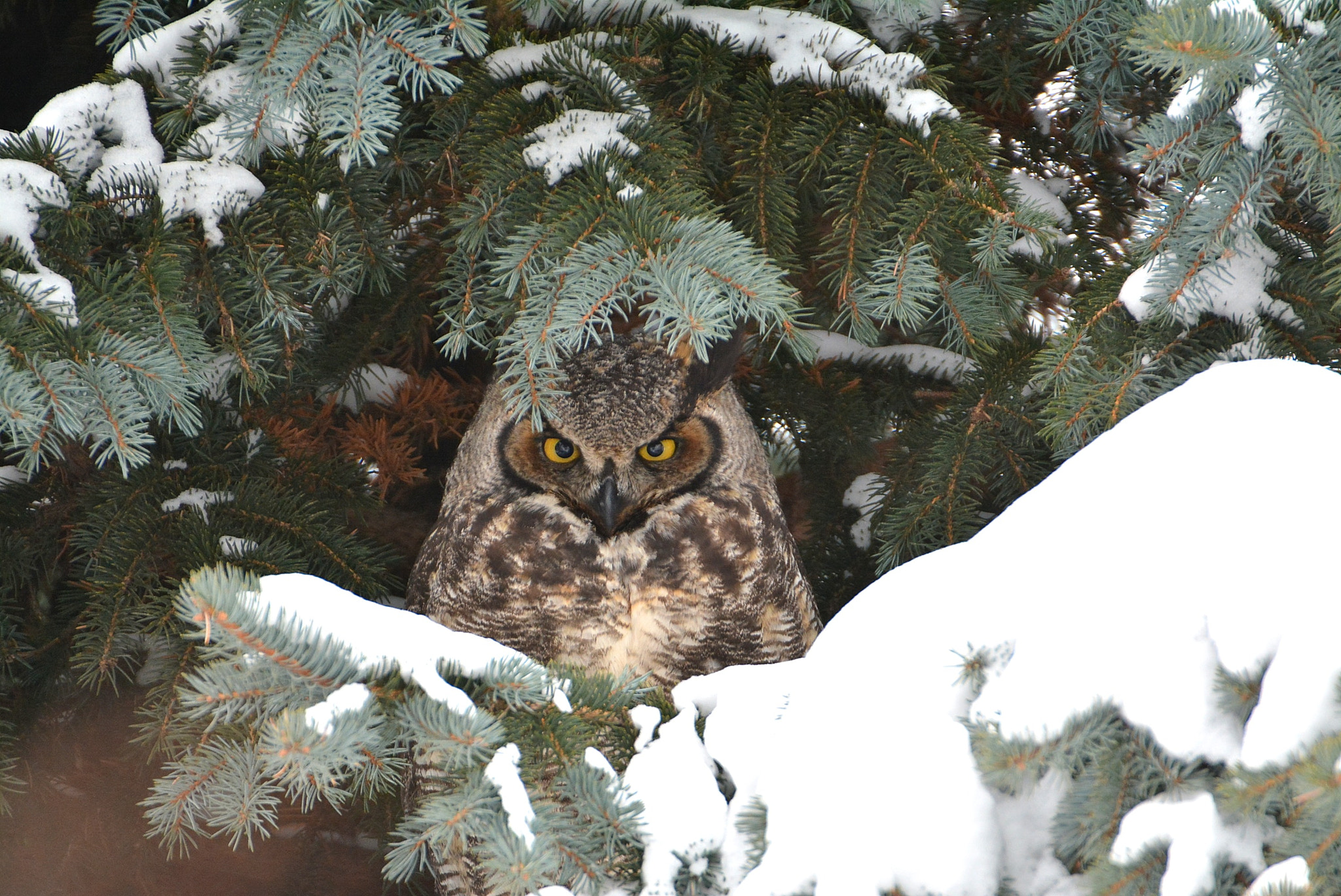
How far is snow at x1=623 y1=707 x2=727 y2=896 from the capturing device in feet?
3.10

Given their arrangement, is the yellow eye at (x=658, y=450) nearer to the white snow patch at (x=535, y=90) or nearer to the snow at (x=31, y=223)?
the white snow patch at (x=535, y=90)

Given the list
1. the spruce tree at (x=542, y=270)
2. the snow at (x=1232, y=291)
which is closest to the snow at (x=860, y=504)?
the spruce tree at (x=542, y=270)

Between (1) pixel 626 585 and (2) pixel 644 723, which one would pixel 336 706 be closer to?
(2) pixel 644 723

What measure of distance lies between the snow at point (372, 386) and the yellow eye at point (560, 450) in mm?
431

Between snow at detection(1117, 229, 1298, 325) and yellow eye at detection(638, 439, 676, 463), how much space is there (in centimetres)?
70

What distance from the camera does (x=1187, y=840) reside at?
2.44 feet

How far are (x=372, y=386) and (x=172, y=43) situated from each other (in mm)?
686

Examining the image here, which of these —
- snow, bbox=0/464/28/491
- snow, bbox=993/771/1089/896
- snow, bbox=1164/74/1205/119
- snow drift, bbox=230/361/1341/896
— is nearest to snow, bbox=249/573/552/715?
snow drift, bbox=230/361/1341/896

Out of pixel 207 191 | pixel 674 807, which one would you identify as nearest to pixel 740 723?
pixel 674 807

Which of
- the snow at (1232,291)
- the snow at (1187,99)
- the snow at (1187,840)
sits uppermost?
the snow at (1187,99)

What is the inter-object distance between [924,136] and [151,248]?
1.09 meters

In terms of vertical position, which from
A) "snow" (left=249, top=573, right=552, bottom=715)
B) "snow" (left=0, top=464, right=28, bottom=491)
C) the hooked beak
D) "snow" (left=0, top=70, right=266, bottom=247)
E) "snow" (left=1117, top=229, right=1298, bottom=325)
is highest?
"snow" (left=1117, top=229, right=1298, bottom=325)

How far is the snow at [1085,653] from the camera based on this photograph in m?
0.75

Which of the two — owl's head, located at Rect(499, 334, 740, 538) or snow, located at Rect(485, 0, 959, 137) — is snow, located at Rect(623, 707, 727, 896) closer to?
owl's head, located at Rect(499, 334, 740, 538)
